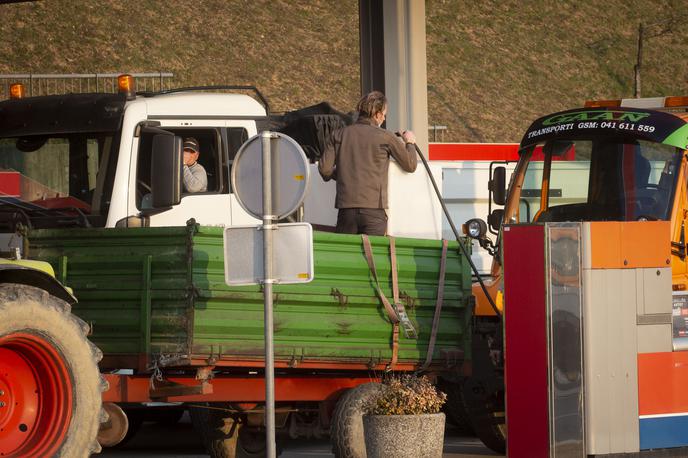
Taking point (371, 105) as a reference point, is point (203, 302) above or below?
below

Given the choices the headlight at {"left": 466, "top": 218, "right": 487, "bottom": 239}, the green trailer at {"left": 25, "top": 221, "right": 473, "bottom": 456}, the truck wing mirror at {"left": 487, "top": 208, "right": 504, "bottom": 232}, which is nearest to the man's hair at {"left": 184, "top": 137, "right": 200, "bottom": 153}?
the green trailer at {"left": 25, "top": 221, "right": 473, "bottom": 456}

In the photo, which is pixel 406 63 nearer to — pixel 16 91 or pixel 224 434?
pixel 16 91

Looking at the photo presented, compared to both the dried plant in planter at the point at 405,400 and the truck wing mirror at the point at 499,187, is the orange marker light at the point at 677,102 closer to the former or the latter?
the truck wing mirror at the point at 499,187

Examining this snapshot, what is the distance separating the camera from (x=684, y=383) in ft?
33.8

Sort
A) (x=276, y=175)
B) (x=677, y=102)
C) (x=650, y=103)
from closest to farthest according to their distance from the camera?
1. (x=276, y=175)
2. (x=677, y=102)
3. (x=650, y=103)

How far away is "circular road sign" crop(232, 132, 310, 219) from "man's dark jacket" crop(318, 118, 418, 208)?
8.85 ft

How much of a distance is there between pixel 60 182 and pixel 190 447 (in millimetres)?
3287

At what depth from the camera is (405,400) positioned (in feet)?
32.8

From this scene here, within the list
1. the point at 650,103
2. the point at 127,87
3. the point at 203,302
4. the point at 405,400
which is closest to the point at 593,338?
the point at 405,400

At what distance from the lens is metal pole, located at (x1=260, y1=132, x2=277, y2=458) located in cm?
848

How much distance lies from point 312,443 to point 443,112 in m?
39.3

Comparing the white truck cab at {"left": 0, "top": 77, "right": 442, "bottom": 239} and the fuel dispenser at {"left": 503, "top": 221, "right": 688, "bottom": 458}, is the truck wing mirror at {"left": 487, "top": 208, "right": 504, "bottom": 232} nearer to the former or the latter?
the white truck cab at {"left": 0, "top": 77, "right": 442, "bottom": 239}

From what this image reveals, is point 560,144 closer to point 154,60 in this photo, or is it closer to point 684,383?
point 684,383

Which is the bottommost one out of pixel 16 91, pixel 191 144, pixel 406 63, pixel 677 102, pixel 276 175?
pixel 276 175
